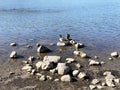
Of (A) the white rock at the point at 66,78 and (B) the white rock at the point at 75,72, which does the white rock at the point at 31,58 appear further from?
(A) the white rock at the point at 66,78

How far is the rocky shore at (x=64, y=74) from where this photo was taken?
2350 centimetres

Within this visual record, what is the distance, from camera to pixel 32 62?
29.5 m

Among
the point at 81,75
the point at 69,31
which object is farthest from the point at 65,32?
the point at 81,75

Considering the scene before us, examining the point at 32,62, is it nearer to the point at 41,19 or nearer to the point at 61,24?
the point at 61,24

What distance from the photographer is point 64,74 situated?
A: 2564cm

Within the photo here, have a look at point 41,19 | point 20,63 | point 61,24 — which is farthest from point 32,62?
point 41,19

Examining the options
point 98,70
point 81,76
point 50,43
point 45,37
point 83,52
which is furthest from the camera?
point 45,37

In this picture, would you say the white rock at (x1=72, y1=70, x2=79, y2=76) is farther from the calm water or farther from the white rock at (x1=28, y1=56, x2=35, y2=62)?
the calm water

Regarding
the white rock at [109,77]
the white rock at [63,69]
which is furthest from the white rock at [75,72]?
the white rock at [109,77]

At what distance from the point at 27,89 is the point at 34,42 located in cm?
1515

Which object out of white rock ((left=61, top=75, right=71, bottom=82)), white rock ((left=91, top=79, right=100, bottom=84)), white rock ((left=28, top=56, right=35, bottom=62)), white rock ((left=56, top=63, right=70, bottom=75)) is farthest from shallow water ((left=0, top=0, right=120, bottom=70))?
white rock ((left=61, top=75, right=71, bottom=82))

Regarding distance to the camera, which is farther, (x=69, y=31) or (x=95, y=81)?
(x=69, y=31)

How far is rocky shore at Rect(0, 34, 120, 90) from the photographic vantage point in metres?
23.5

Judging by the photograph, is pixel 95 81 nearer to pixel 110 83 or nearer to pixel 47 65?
pixel 110 83
